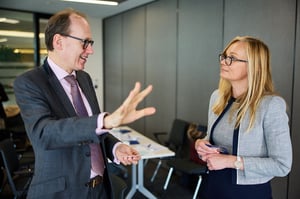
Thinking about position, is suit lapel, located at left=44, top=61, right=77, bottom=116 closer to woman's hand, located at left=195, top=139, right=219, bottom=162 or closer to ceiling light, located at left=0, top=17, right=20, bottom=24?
woman's hand, located at left=195, top=139, right=219, bottom=162

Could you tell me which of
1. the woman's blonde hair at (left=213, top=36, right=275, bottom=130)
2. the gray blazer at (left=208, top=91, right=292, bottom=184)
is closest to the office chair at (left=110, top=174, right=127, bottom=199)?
the gray blazer at (left=208, top=91, right=292, bottom=184)

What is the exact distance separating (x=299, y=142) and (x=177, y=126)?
Result: 72.2 inches

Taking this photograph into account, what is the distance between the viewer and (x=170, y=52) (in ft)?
16.2

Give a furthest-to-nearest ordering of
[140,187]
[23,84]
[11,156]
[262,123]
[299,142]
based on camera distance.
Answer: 1. [140,187]
2. [11,156]
3. [299,142]
4. [262,123]
5. [23,84]

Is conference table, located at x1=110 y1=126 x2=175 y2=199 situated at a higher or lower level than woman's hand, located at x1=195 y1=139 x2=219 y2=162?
lower

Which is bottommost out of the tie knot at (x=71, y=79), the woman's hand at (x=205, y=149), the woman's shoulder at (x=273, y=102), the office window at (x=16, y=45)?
the woman's hand at (x=205, y=149)

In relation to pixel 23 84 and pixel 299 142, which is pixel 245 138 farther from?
pixel 299 142

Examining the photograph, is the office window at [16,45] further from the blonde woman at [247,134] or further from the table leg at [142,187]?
the blonde woman at [247,134]

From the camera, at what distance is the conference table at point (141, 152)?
3.36m

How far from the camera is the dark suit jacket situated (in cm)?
116

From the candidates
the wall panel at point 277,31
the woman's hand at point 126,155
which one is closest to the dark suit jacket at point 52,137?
the woman's hand at point 126,155

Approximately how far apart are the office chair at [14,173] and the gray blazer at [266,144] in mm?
2390

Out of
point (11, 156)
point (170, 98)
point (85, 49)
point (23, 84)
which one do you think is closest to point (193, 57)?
point (170, 98)

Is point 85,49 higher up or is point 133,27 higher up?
point 133,27
